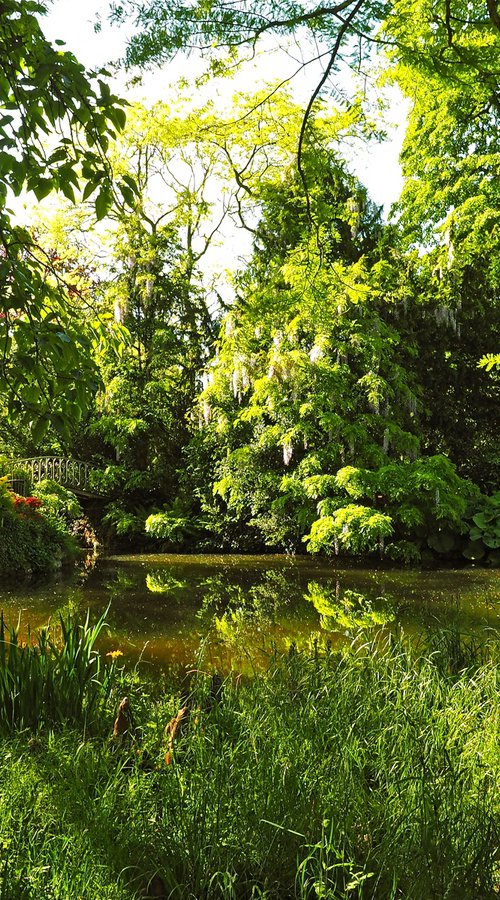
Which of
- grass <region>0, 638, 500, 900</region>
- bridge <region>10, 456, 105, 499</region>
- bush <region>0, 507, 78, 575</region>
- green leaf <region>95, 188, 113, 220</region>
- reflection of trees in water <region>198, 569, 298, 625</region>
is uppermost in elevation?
bridge <region>10, 456, 105, 499</region>

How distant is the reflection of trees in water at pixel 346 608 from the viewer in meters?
6.98

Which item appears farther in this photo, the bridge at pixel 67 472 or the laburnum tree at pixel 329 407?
the bridge at pixel 67 472

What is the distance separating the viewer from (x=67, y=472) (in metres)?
17.5

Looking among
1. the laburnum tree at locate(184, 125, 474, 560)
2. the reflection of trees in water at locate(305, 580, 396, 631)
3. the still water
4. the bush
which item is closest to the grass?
the still water

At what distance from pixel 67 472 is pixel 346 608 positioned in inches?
439

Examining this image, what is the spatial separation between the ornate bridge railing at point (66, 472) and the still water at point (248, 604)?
15.8ft

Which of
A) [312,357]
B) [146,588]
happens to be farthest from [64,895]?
[312,357]

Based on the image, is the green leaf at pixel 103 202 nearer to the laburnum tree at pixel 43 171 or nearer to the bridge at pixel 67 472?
the laburnum tree at pixel 43 171

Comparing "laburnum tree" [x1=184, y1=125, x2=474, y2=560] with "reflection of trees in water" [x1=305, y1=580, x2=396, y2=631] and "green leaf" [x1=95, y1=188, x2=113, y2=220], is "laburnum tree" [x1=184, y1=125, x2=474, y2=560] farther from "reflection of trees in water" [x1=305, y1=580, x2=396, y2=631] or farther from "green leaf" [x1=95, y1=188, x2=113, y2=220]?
"green leaf" [x1=95, y1=188, x2=113, y2=220]

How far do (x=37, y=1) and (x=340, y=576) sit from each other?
31.3 ft

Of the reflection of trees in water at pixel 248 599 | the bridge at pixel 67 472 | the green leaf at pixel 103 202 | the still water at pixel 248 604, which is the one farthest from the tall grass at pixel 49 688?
the bridge at pixel 67 472

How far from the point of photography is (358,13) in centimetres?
261

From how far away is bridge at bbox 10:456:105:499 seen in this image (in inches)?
673

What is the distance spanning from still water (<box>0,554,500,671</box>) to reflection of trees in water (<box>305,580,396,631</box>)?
0.04 ft
